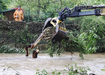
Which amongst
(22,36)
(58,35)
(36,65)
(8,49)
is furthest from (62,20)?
(22,36)

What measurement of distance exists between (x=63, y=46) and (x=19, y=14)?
870cm

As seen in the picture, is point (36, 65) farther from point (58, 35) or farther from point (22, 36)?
point (22, 36)

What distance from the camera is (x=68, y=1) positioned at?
22.3 m

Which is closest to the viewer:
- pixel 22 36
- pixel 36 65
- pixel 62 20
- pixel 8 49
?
pixel 36 65

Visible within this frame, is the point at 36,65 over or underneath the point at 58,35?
underneath

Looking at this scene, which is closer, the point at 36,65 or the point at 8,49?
the point at 36,65

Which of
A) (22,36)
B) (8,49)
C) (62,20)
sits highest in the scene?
(62,20)

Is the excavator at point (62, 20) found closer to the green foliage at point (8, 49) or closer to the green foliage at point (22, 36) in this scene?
the green foliage at point (8, 49)

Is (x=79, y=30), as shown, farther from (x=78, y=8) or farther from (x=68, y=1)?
(x=78, y=8)

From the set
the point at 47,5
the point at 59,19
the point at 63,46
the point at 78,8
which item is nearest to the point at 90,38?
the point at 78,8

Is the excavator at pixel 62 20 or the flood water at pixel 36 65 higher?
the excavator at pixel 62 20

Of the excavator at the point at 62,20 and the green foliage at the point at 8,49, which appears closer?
the excavator at the point at 62,20

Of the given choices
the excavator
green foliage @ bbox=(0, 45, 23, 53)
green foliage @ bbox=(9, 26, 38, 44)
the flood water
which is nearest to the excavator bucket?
the excavator

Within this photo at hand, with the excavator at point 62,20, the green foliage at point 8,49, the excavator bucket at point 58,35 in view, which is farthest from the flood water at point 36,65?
the green foliage at point 8,49
